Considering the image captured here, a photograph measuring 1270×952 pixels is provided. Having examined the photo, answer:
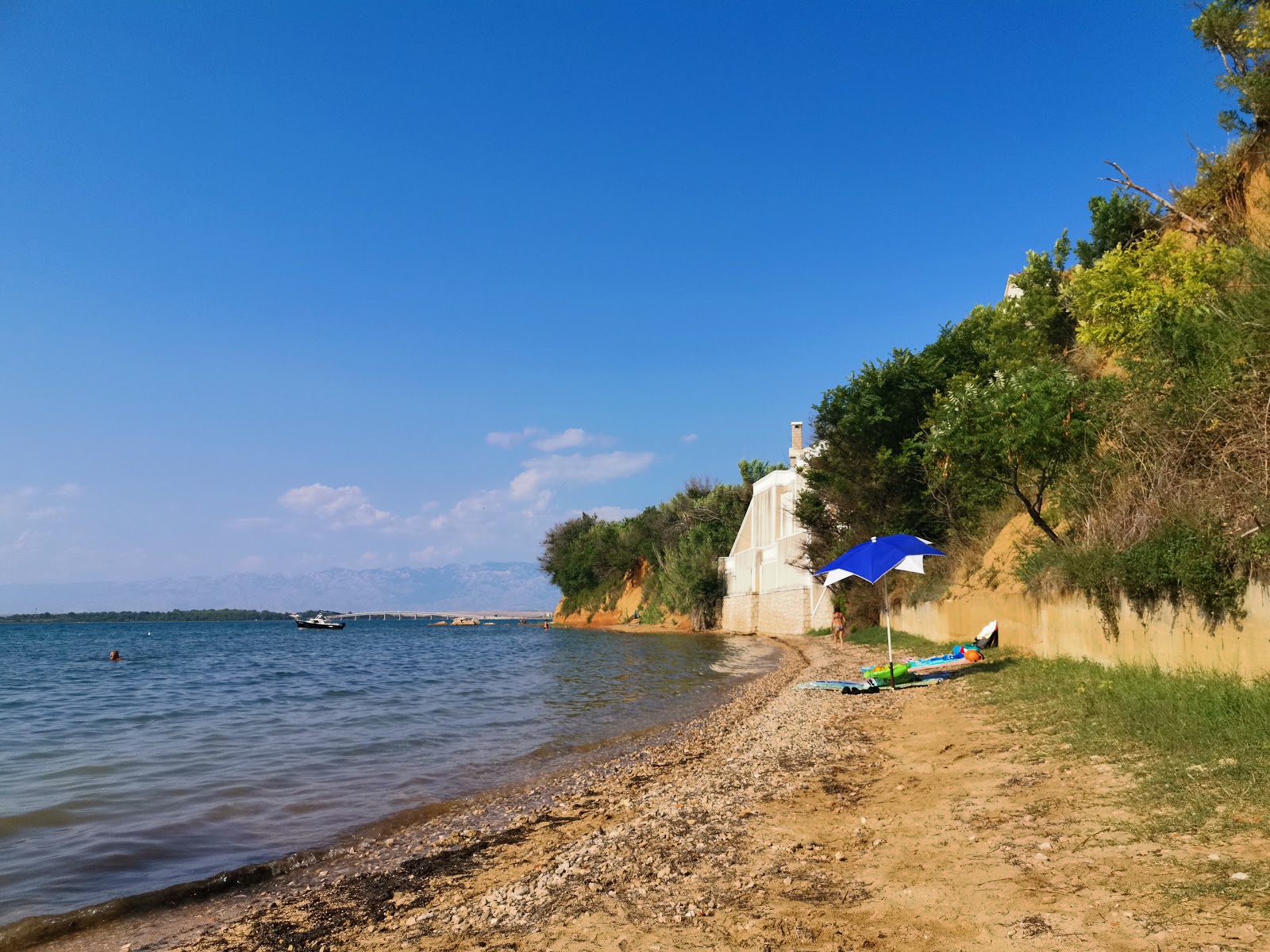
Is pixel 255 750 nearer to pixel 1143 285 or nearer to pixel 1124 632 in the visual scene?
pixel 1124 632

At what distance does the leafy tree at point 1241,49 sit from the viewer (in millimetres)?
16844

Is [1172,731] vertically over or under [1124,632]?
under

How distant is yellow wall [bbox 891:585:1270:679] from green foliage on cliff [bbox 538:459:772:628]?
38383mm

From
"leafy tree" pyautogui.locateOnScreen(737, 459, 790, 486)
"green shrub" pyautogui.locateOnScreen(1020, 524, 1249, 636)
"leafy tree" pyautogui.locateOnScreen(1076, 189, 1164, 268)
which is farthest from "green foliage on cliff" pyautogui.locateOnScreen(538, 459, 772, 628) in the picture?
"green shrub" pyautogui.locateOnScreen(1020, 524, 1249, 636)

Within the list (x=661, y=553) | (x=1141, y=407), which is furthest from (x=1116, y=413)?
(x=661, y=553)

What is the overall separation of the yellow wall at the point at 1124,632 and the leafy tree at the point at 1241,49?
11864 mm

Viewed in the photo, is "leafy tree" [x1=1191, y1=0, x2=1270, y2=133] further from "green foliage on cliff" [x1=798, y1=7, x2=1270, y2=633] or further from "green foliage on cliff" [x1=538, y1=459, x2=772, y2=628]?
"green foliage on cliff" [x1=538, y1=459, x2=772, y2=628]

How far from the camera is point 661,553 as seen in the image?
71.6 m

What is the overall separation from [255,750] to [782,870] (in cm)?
1116

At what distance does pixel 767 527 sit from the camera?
4559 cm

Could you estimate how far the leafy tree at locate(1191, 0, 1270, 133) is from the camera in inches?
663

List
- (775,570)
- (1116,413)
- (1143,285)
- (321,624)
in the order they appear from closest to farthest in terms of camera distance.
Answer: (1116,413), (1143,285), (775,570), (321,624)

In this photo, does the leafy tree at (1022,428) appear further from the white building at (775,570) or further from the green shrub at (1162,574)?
the white building at (775,570)

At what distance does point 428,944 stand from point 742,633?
46196 millimetres
